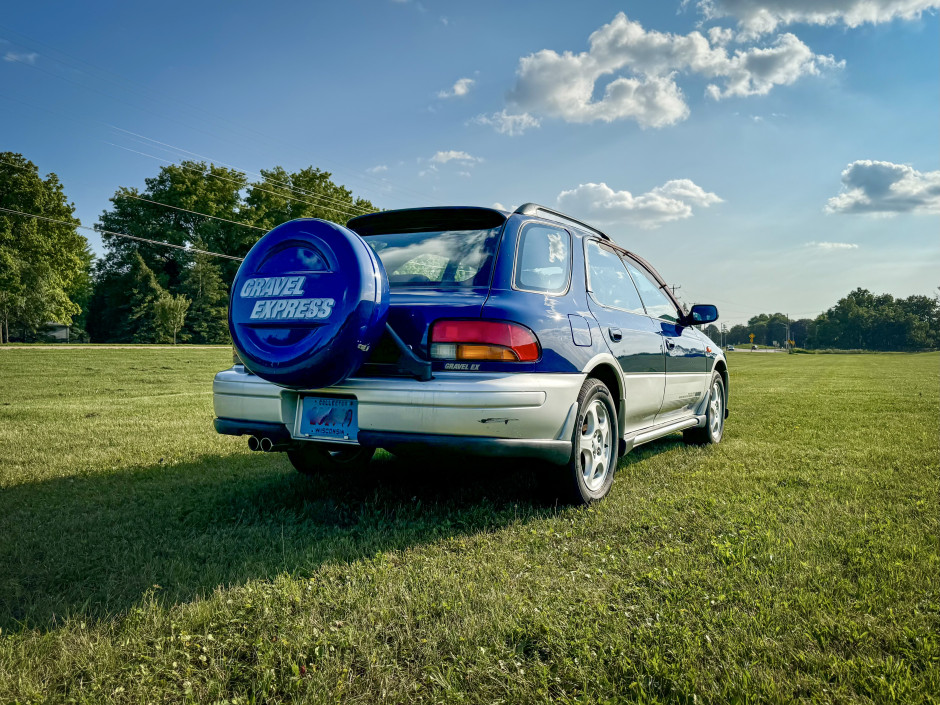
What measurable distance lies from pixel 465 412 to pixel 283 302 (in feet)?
3.53

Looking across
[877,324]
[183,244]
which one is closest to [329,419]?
[183,244]

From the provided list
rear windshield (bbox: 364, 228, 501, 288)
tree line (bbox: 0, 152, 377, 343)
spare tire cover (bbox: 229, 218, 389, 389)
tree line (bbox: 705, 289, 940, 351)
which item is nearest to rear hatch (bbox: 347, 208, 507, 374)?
rear windshield (bbox: 364, 228, 501, 288)

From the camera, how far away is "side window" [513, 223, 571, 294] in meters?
3.63

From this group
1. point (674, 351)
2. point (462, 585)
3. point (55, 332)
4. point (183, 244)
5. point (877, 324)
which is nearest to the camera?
point (462, 585)

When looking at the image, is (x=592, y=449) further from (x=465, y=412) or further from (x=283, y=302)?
(x=283, y=302)

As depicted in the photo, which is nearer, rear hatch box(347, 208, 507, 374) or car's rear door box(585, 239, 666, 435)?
rear hatch box(347, 208, 507, 374)

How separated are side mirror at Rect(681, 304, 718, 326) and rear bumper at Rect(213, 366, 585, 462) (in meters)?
2.91

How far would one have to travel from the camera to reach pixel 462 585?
8.32ft

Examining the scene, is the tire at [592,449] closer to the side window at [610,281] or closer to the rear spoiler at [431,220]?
the side window at [610,281]

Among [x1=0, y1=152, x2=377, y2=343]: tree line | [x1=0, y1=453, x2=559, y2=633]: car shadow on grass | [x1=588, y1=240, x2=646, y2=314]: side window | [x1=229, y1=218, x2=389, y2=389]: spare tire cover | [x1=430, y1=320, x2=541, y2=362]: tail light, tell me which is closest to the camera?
[x1=0, y1=453, x2=559, y2=633]: car shadow on grass

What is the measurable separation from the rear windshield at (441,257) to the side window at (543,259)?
0.18 m

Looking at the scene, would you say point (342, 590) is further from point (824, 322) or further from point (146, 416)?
point (824, 322)

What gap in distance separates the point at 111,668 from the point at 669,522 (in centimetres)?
258

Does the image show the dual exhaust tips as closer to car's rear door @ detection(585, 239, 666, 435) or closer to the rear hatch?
the rear hatch
